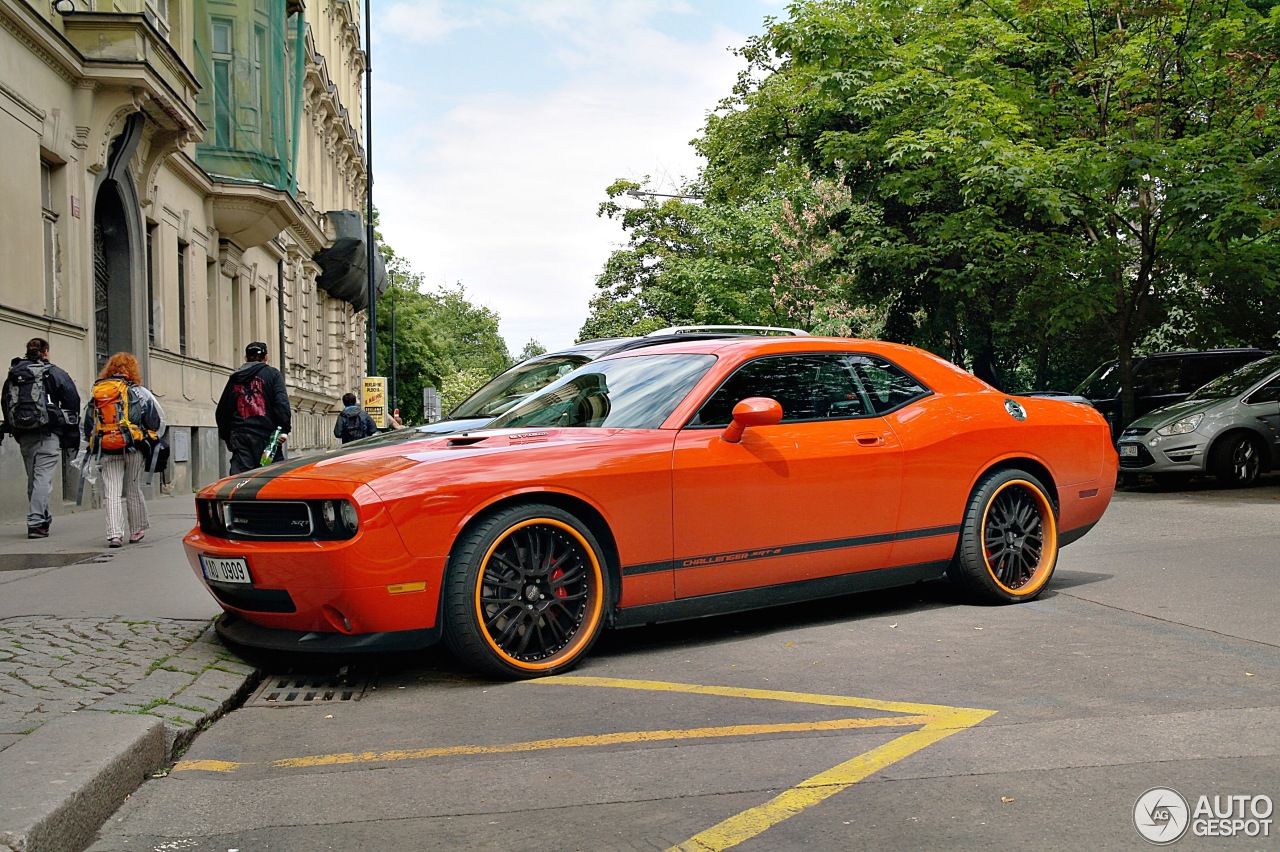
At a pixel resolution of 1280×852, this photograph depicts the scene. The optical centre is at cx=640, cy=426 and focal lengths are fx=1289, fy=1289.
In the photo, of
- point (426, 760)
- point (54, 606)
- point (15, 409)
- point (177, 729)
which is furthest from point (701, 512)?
Result: point (15, 409)

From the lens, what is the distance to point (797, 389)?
21.8 ft

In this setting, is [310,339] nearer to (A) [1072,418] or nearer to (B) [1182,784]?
(A) [1072,418]

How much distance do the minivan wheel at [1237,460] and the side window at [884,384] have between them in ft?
33.9

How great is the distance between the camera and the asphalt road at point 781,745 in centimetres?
356

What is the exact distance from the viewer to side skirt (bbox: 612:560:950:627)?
233 inches

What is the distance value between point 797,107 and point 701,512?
22.5 meters

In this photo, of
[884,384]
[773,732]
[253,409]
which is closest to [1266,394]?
[884,384]

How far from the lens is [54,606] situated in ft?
24.4

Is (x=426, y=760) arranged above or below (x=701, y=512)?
below

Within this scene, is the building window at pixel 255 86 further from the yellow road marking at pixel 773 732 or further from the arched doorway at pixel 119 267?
the yellow road marking at pixel 773 732

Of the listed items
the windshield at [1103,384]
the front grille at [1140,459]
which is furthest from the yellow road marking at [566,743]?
the windshield at [1103,384]

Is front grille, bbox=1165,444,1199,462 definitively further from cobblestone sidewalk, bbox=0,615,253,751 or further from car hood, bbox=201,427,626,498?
cobblestone sidewalk, bbox=0,615,253,751

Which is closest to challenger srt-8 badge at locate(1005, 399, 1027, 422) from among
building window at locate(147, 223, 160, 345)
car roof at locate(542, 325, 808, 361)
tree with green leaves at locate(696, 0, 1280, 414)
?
car roof at locate(542, 325, 808, 361)

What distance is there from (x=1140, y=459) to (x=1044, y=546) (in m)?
9.75
